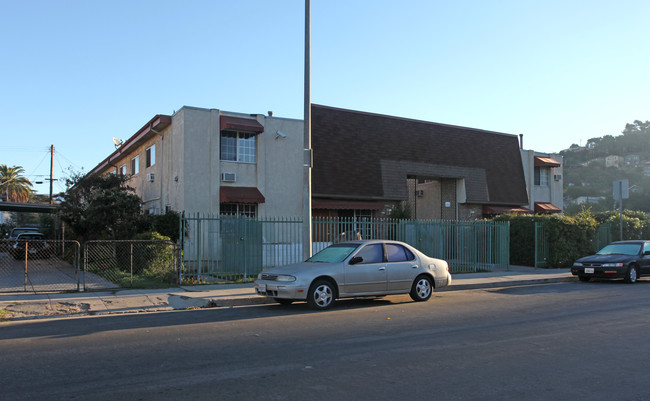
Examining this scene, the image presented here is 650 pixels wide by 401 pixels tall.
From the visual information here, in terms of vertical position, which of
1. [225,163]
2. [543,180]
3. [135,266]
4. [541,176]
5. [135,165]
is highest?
[135,165]

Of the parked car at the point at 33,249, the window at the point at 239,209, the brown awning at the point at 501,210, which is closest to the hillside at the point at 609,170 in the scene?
the brown awning at the point at 501,210

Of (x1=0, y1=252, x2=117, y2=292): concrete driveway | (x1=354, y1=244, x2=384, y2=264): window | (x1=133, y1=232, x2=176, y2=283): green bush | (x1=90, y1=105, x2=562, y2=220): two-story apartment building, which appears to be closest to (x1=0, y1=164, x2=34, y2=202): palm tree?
(x1=90, y1=105, x2=562, y2=220): two-story apartment building

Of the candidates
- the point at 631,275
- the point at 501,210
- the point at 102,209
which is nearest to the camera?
the point at 631,275

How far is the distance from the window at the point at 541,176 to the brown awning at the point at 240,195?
64.5ft

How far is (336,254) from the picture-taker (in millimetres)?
11148

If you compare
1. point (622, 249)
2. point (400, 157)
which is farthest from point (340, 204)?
point (622, 249)

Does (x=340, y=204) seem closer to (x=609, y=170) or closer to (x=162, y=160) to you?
(x=162, y=160)

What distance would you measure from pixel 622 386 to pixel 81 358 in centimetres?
628

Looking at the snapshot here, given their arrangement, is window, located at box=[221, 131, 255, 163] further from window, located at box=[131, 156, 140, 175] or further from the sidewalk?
the sidewalk

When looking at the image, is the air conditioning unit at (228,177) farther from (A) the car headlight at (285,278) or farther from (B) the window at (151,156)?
(A) the car headlight at (285,278)

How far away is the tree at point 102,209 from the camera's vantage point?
19766 mm

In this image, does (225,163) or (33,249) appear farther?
(33,249)

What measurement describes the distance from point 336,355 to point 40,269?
16.7 meters

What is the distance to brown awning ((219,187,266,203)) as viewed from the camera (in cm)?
2028
